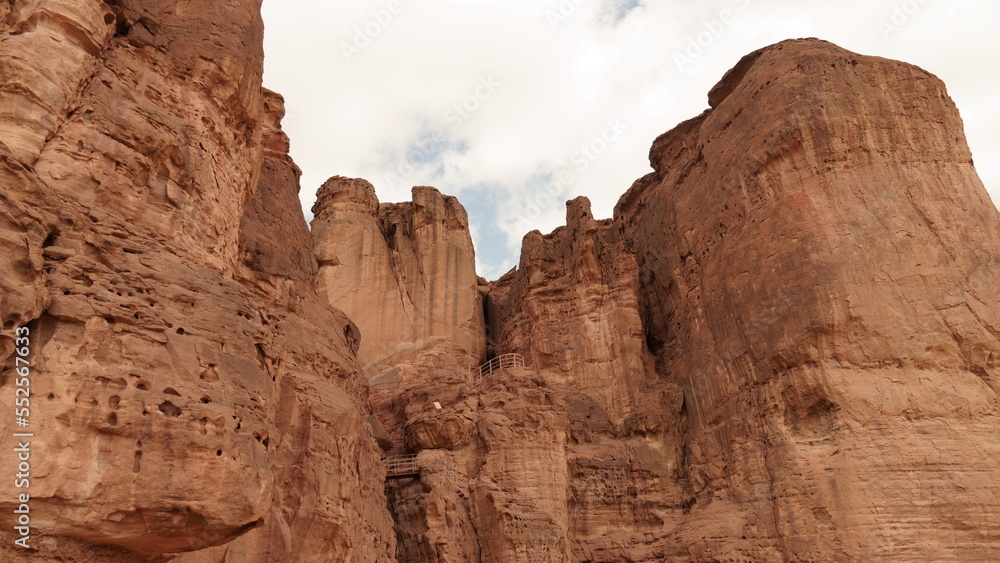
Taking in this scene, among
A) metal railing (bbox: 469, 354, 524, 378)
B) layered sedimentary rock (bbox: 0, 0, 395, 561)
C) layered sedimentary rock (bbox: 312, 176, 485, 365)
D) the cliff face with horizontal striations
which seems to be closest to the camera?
layered sedimentary rock (bbox: 0, 0, 395, 561)

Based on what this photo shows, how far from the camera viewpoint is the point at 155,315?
1015 centimetres

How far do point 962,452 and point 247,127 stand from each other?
1990cm

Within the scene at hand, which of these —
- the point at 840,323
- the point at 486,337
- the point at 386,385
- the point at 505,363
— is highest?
the point at 486,337

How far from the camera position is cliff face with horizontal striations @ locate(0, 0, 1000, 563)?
9.43m

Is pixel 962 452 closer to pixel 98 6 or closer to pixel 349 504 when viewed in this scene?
pixel 349 504

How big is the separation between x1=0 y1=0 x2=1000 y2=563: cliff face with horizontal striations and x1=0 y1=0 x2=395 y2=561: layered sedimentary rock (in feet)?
0.16

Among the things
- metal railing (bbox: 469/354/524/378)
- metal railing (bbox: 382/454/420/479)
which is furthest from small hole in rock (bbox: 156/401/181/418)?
metal railing (bbox: 469/354/524/378)

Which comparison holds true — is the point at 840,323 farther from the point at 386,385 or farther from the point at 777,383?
the point at 386,385

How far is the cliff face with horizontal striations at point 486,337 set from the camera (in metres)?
9.43

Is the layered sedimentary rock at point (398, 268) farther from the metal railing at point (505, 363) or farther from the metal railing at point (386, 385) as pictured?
the metal railing at point (386, 385)

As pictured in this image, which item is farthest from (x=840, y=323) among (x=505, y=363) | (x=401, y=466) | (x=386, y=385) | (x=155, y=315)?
(x=155, y=315)

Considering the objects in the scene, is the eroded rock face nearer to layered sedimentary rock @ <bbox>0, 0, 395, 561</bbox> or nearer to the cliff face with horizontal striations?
the cliff face with horizontal striations

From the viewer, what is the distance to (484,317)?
38000mm

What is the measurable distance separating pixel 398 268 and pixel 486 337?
18.0 ft
